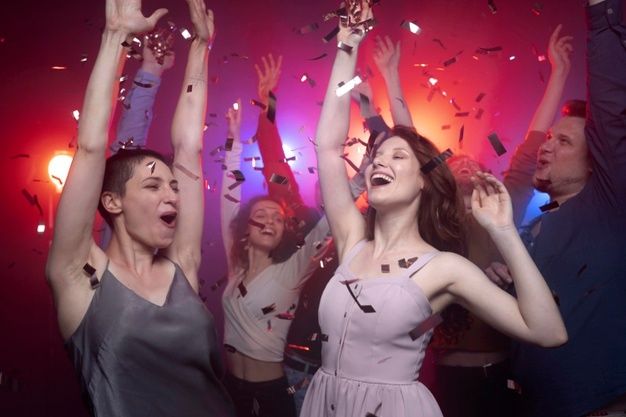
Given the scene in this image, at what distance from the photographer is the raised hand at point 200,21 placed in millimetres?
2480

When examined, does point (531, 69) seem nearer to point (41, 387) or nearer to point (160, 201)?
→ point (160, 201)

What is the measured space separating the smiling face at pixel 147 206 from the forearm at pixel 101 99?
0.29 meters

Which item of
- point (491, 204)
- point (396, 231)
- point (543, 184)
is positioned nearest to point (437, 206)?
point (396, 231)

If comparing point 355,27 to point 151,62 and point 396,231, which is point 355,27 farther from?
point 151,62

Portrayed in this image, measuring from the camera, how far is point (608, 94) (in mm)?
2254

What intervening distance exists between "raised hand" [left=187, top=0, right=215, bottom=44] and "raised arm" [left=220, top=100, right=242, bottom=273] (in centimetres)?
93

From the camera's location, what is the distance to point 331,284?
2166 millimetres

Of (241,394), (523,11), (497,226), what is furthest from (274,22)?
(497,226)

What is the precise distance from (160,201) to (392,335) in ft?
3.47

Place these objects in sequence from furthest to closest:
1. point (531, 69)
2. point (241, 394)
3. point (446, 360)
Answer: point (531, 69) → point (241, 394) → point (446, 360)

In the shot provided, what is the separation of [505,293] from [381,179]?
68 cm

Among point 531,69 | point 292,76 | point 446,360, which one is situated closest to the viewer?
point 446,360

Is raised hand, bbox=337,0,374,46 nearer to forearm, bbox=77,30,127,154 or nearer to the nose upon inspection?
forearm, bbox=77,30,127,154

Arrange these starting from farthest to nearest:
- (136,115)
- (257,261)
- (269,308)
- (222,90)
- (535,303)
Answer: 1. (222,90)
2. (257,261)
3. (269,308)
4. (136,115)
5. (535,303)
